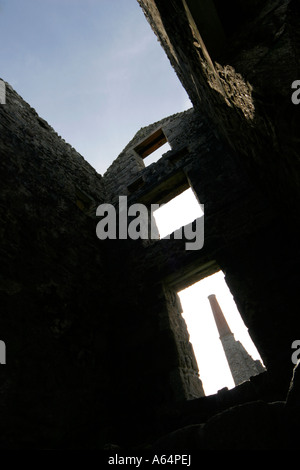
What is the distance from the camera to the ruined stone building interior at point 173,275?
2139 mm

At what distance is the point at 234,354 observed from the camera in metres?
15.9

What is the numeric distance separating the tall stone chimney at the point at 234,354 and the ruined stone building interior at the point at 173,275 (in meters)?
11.8

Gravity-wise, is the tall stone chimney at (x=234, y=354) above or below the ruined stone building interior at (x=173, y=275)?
above

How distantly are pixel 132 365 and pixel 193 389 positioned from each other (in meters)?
0.94

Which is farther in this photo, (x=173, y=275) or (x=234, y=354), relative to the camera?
(x=234, y=354)

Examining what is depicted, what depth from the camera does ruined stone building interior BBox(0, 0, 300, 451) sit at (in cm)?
214

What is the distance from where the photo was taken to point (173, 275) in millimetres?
4293

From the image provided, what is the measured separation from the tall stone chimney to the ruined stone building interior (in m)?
11.8

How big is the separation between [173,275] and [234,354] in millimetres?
14226

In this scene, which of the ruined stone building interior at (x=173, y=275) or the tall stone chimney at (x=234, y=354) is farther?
the tall stone chimney at (x=234, y=354)

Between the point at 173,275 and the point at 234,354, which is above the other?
the point at 234,354

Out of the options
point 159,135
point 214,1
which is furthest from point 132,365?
point 159,135

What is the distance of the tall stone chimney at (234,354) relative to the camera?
14.3 meters
